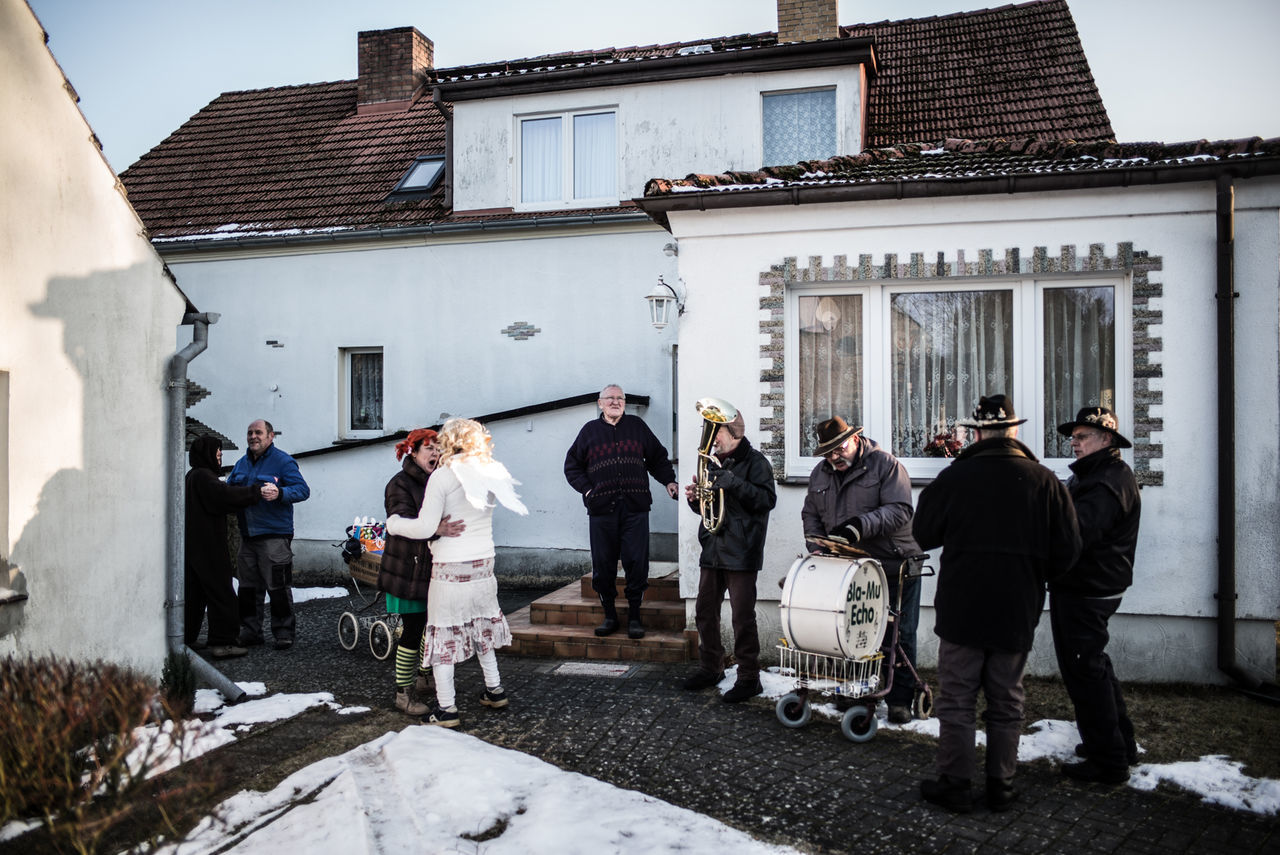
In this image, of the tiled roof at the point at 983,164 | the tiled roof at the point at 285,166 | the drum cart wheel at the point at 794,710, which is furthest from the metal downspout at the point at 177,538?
the tiled roof at the point at 285,166

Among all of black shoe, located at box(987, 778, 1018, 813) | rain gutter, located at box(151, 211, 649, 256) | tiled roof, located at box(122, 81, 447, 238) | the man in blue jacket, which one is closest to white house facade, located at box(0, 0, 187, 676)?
the man in blue jacket

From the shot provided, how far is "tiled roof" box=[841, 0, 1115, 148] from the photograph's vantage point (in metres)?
12.9

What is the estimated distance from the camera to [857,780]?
5.19 meters

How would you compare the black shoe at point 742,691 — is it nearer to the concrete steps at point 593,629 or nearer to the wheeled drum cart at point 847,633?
the wheeled drum cart at point 847,633

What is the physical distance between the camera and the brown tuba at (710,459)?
6.61m

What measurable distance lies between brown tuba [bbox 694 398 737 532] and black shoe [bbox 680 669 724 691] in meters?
1.05

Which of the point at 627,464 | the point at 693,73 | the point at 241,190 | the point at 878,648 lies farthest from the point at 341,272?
the point at 878,648

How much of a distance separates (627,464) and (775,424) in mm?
1253

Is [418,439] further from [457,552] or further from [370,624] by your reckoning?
[370,624]

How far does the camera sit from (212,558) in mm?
8266

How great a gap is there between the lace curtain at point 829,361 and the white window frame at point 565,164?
5571 millimetres

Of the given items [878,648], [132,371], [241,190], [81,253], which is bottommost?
[878,648]

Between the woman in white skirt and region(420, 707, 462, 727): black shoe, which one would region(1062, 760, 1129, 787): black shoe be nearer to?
the woman in white skirt

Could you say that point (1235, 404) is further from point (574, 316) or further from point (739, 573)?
point (574, 316)
